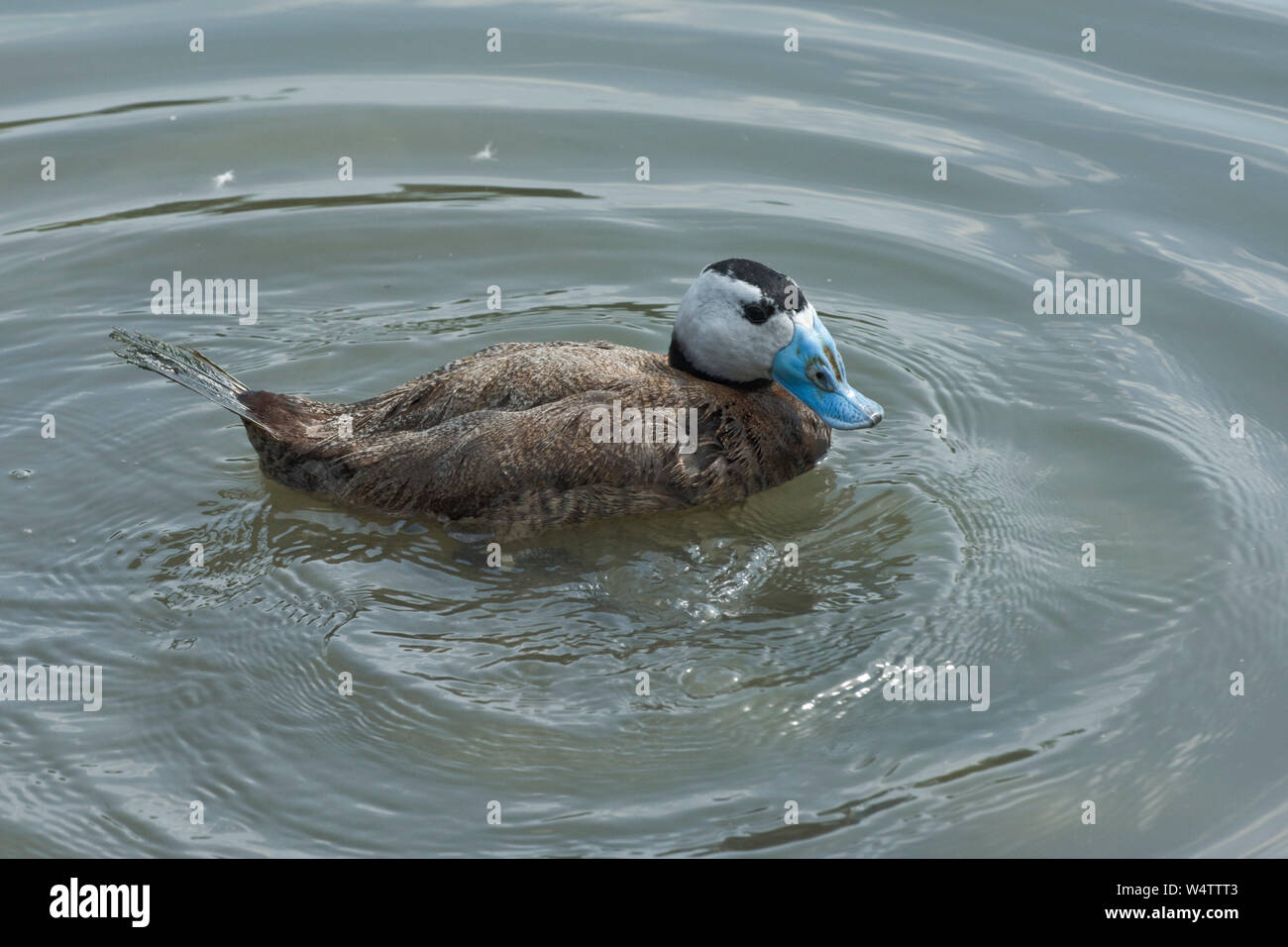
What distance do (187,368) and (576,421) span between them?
185cm

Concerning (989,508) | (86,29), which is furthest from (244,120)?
(989,508)

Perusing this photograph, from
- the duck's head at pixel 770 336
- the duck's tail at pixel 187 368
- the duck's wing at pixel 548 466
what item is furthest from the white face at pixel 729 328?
the duck's tail at pixel 187 368

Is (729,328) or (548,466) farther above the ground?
(729,328)

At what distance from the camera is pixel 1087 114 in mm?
10672

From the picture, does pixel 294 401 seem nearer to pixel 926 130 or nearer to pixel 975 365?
pixel 975 365

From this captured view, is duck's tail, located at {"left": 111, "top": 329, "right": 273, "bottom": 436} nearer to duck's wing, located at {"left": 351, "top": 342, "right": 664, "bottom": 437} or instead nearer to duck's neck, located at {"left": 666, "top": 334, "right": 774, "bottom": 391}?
duck's wing, located at {"left": 351, "top": 342, "right": 664, "bottom": 437}

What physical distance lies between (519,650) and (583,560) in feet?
2.51

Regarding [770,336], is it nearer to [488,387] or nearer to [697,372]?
[697,372]

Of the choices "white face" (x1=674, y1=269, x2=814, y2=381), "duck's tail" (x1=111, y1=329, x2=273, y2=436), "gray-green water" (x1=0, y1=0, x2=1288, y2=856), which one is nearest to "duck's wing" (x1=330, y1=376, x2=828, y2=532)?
"gray-green water" (x1=0, y1=0, x2=1288, y2=856)

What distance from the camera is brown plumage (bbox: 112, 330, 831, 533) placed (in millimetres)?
6570

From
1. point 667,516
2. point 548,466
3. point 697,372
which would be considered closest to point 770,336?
point 697,372

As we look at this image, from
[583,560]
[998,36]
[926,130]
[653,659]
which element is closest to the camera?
[653,659]

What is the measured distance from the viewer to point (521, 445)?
6.53 metres

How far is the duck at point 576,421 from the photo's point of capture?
6.59 meters
